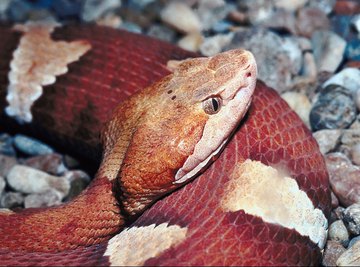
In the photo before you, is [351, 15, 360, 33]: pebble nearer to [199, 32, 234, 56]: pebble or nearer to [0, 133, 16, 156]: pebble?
[199, 32, 234, 56]: pebble

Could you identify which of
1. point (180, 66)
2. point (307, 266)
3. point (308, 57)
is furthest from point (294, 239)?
point (308, 57)

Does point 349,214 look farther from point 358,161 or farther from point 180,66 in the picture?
point 180,66

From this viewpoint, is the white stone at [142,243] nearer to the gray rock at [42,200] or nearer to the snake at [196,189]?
the snake at [196,189]

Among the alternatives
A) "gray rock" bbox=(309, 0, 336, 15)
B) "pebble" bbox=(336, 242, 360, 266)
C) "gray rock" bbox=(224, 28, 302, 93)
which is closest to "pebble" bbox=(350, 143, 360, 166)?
"pebble" bbox=(336, 242, 360, 266)

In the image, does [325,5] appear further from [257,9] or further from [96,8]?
[96,8]

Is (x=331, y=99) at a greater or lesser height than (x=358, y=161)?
greater
